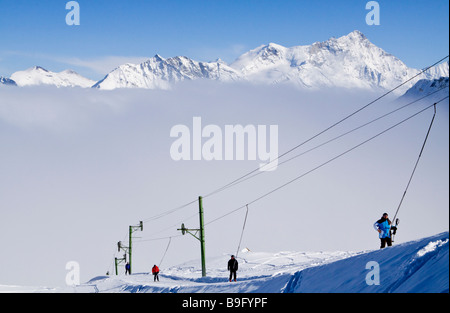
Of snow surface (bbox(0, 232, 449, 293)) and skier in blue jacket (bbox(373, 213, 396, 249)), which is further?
skier in blue jacket (bbox(373, 213, 396, 249))

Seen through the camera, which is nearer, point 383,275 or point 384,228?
point 383,275

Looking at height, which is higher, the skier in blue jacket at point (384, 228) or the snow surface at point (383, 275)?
the skier in blue jacket at point (384, 228)

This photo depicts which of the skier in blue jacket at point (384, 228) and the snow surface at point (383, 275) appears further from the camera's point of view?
the skier in blue jacket at point (384, 228)

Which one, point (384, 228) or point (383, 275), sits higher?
point (384, 228)

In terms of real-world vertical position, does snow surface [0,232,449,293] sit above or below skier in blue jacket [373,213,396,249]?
below

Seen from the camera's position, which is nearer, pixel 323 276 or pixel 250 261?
pixel 323 276
